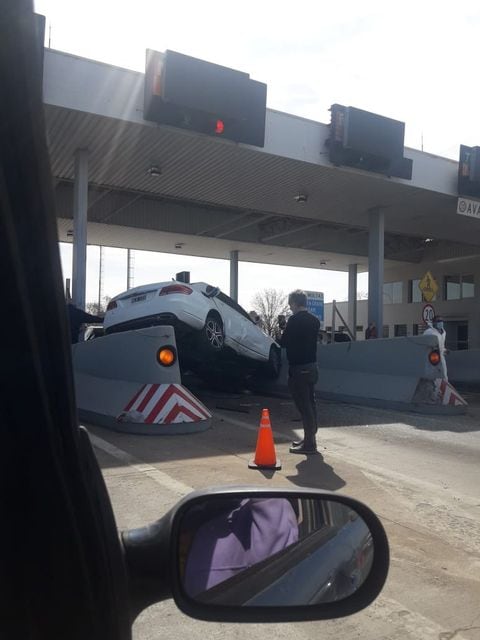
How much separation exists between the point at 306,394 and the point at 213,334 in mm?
3827

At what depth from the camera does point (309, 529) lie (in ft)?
5.70

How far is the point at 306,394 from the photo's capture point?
7.36 metres

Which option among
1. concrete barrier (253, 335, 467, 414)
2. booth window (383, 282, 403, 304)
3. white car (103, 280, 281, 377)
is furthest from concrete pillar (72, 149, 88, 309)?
booth window (383, 282, 403, 304)

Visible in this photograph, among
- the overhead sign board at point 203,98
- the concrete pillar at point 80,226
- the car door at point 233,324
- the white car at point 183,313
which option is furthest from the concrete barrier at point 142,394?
the concrete pillar at point 80,226

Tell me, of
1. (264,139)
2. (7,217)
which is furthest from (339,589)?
(264,139)

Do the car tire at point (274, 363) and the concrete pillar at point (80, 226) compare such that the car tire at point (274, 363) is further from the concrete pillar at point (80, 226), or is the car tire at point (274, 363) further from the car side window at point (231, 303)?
the concrete pillar at point (80, 226)

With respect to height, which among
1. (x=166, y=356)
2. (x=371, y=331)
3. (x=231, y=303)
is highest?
(x=231, y=303)

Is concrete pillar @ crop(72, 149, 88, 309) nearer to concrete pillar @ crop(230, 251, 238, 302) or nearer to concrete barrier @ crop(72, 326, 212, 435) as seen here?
concrete barrier @ crop(72, 326, 212, 435)

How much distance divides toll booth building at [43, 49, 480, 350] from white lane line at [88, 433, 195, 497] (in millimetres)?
3851

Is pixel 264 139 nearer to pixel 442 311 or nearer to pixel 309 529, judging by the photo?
pixel 309 529

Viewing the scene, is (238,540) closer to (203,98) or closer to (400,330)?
(203,98)

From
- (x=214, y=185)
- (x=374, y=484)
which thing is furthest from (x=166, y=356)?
(x=214, y=185)

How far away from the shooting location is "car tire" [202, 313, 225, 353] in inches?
421

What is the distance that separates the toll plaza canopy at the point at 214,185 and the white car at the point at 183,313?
2.42m
